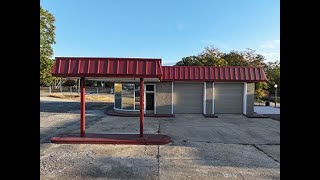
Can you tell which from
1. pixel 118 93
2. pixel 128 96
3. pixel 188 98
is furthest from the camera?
pixel 118 93

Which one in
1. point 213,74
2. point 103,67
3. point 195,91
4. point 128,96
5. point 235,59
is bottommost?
point 128,96

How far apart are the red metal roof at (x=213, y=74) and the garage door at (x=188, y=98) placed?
0.83m

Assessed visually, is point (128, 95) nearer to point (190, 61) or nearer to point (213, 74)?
point (213, 74)

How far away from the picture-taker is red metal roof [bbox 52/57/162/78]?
9.97 meters

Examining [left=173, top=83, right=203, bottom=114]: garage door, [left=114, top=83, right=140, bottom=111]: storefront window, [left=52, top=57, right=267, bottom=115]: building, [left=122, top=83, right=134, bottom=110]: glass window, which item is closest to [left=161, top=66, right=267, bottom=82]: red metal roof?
[left=52, top=57, right=267, bottom=115]: building

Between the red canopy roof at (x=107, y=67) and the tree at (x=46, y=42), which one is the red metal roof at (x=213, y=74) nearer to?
the red canopy roof at (x=107, y=67)

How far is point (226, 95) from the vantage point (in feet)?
69.3

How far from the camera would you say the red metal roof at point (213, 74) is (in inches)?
801

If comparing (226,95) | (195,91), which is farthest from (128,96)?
(226,95)

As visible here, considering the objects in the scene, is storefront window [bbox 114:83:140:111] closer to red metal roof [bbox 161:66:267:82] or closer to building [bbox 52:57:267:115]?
building [bbox 52:57:267:115]

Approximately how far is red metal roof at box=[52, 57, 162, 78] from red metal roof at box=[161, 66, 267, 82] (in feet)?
33.0

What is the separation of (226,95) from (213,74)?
2.13m
